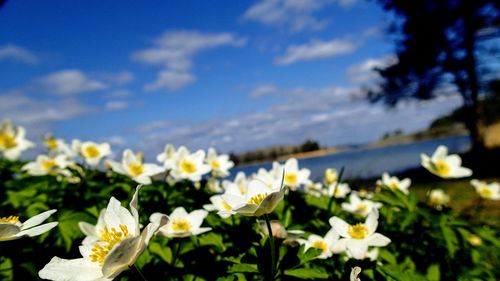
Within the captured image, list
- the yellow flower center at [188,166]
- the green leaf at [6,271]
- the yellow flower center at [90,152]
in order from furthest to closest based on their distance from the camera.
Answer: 1. the yellow flower center at [90,152]
2. the yellow flower center at [188,166]
3. the green leaf at [6,271]

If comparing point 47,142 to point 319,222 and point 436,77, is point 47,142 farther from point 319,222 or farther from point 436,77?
point 436,77

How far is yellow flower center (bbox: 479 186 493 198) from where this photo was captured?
3343 mm

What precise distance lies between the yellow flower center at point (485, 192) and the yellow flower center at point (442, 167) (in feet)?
3.49

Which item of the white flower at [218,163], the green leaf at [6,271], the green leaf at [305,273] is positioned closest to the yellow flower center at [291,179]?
the white flower at [218,163]

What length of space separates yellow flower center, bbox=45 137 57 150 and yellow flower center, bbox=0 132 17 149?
434 mm

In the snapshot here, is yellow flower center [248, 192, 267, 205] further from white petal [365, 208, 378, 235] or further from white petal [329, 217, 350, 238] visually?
white petal [365, 208, 378, 235]

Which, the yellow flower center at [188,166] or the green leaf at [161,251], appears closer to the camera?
the green leaf at [161,251]

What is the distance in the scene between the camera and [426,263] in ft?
6.39

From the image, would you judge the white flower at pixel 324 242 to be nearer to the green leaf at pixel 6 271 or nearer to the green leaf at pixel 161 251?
the green leaf at pixel 161 251

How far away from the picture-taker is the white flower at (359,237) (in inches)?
53.2

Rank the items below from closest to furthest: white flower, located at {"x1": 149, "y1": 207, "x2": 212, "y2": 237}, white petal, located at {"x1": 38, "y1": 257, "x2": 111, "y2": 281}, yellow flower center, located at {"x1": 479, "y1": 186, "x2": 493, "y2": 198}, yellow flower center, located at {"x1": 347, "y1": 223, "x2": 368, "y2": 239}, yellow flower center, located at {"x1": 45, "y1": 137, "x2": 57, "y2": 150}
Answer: white petal, located at {"x1": 38, "y1": 257, "x2": 111, "y2": 281}
yellow flower center, located at {"x1": 347, "y1": 223, "x2": 368, "y2": 239}
white flower, located at {"x1": 149, "y1": 207, "x2": 212, "y2": 237}
yellow flower center, located at {"x1": 479, "y1": 186, "x2": 493, "y2": 198}
yellow flower center, located at {"x1": 45, "y1": 137, "x2": 57, "y2": 150}

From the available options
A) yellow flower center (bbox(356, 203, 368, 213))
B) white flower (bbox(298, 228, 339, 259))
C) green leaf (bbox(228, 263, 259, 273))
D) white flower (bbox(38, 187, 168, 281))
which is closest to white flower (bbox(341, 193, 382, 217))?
yellow flower center (bbox(356, 203, 368, 213))

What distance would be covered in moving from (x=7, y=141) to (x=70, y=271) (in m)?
2.49

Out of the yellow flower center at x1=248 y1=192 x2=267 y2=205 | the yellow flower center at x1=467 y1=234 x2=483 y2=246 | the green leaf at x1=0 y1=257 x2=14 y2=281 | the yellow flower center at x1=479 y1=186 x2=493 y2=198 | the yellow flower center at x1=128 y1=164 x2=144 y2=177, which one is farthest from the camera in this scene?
the yellow flower center at x1=479 y1=186 x2=493 y2=198
